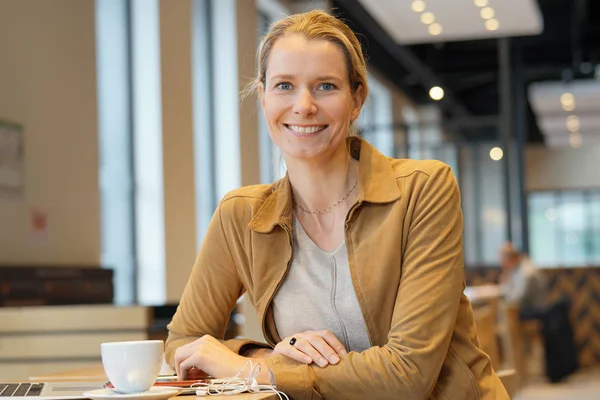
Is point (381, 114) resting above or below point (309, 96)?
above

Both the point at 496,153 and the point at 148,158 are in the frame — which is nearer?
the point at 148,158

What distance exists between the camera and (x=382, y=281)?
1667 mm

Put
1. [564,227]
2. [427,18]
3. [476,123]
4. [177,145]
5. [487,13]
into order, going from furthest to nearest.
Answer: [564,227], [476,123], [427,18], [487,13], [177,145]

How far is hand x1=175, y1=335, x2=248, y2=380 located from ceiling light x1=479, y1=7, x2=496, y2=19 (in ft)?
23.5

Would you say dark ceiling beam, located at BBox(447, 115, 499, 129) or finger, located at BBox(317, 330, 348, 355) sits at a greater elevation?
dark ceiling beam, located at BBox(447, 115, 499, 129)

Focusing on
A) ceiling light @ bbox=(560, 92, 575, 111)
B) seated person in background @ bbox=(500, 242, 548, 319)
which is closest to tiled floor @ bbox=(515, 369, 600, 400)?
seated person in background @ bbox=(500, 242, 548, 319)

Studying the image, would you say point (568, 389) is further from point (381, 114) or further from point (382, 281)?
point (382, 281)

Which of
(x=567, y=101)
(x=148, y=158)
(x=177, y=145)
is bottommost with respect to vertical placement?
(x=148, y=158)

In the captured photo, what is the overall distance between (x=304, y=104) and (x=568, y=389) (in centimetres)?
804

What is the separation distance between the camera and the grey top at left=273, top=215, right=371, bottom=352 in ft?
5.58

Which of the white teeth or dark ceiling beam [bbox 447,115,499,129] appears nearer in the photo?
the white teeth

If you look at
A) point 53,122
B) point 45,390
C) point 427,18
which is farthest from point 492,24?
point 45,390

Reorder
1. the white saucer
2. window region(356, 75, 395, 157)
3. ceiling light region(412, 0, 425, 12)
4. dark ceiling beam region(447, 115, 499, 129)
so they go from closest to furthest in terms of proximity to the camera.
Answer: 1. the white saucer
2. ceiling light region(412, 0, 425, 12)
3. dark ceiling beam region(447, 115, 499, 129)
4. window region(356, 75, 395, 157)

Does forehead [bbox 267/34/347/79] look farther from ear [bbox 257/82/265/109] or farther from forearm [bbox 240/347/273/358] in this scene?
forearm [bbox 240/347/273/358]
